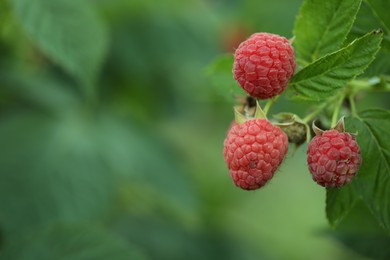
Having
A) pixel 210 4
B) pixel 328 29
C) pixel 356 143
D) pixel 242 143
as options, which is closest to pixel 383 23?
pixel 328 29

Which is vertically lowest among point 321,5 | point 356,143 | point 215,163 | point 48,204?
point 356,143

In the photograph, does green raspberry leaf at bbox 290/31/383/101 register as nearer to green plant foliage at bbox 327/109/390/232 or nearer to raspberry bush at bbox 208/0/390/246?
raspberry bush at bbox 208/0/390/246

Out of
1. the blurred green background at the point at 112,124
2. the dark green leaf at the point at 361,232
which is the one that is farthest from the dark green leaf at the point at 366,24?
the blurred green background at the point at 112,124

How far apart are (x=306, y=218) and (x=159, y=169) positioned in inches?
99.1

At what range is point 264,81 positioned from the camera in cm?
123

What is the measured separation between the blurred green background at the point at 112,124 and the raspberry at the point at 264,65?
788mm

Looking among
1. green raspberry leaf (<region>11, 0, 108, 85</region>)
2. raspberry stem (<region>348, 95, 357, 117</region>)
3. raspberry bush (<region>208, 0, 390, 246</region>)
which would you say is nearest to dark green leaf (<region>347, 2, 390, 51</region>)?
raspberry bush (<region>208, 0, 390, 246</region>)

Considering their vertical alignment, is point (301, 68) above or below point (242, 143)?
above

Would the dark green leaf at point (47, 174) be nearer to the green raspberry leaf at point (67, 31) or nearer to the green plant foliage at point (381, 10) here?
the green raspberry leaf at point (67, 31)

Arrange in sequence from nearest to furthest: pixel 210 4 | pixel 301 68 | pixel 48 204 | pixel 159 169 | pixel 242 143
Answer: pixel 242 143
pixel 301 68
pixel 48 204
pixel 159 169
pixel 210 4

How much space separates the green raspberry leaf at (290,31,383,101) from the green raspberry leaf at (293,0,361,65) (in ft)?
0.16

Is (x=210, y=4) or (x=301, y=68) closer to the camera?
(x=301, y=68)

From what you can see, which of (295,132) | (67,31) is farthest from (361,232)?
(67,31)

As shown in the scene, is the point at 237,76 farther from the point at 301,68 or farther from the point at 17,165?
the point at 17,165
